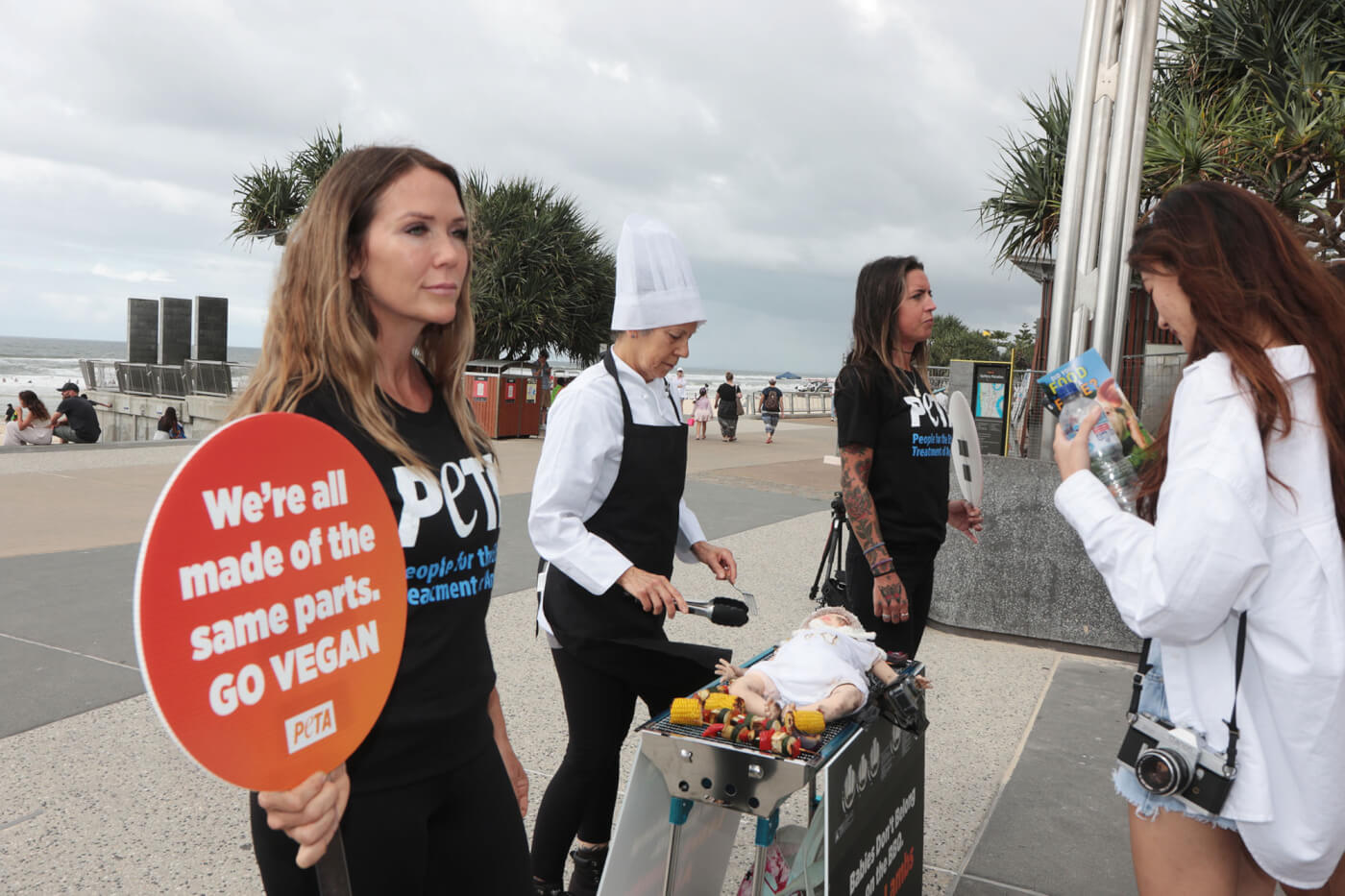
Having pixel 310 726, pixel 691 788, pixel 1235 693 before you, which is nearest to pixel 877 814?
pixel 691 788

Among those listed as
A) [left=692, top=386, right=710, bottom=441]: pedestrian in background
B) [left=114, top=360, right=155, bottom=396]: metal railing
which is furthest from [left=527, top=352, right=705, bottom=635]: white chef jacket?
[left=114, top=360, right=155, bottom=396]: metal railing

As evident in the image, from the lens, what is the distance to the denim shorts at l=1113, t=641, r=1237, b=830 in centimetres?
166

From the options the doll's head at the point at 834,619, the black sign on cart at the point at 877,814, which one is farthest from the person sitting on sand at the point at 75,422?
the black sign on cart at the point at 877,814

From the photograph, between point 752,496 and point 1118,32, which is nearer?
point 1118,32

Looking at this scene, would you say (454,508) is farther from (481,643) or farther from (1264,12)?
(1264,12)

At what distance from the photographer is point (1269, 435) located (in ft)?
5.27

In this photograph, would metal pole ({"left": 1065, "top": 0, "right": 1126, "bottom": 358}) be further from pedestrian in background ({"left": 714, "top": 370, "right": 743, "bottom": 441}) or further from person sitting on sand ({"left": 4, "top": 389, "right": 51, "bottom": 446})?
pedestrian in background ({"left": 714, "top": 370, "right": 743, "bottom": 441})

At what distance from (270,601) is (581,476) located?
55.0 inches

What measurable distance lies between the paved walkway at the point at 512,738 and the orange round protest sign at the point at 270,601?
207 centimetres

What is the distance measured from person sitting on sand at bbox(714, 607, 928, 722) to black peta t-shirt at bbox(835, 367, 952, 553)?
815 mm

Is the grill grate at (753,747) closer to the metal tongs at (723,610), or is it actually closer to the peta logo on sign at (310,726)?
the metal tongs at (723,610)

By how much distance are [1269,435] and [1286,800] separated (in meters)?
0.60

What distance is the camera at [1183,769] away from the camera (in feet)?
5.17

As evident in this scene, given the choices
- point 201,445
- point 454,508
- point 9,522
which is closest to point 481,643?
point 454,508
